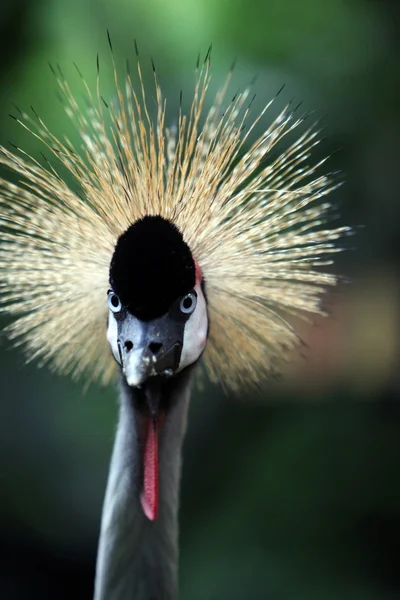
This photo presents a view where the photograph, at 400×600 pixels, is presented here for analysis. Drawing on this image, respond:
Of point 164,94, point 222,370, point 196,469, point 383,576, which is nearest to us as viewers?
point 222,370

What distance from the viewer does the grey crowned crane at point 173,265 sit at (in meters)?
0.98

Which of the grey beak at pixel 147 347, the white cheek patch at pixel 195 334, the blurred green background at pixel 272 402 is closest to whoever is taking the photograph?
the grey beak at pixel 147 347

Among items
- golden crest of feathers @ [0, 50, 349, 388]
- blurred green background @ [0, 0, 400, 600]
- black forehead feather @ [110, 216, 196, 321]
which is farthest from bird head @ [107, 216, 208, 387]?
blurred green background @ [0, 0, 400, 600]

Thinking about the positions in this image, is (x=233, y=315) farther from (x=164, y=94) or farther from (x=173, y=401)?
(x=164, y=94)

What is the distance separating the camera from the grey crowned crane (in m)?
0.98

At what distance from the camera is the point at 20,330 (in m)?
1.12

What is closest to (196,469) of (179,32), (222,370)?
(222,370)

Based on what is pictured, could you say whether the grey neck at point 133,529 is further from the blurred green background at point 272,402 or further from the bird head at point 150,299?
the blurred green background at point 272,402

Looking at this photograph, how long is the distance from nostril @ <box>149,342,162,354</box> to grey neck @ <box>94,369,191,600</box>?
146 millimetres

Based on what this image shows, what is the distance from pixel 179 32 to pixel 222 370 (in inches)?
39.3

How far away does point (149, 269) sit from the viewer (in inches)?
34.6

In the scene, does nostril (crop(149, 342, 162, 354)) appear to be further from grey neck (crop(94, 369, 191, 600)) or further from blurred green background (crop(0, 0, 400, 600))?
blurred green background (crop(0, 0, 400, 600))

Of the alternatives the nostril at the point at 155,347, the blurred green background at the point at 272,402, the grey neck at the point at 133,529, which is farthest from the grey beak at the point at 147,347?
the blurred green background at the point at 272,402

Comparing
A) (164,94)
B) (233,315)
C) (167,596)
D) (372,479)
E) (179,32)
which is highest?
(179,32)
